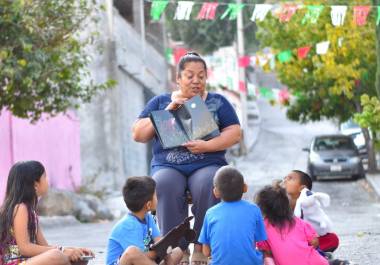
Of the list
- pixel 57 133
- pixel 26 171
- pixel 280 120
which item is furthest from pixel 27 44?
pixel 280 120

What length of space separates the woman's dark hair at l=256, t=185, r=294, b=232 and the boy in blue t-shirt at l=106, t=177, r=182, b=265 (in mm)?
815

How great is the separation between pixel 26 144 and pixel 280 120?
3514 cm

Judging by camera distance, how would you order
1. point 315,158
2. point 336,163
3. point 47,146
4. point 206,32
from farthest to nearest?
point 206,32, point 315,158, point 336,163, point 47,146

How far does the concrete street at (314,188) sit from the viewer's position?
13143mm

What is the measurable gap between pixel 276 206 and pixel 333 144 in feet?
83.4

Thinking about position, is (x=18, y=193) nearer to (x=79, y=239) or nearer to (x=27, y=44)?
(x=79, y=239)

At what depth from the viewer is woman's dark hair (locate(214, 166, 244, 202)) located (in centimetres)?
777

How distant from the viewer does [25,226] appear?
7.89 meters

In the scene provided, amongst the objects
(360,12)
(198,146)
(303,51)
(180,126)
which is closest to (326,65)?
(303,51)

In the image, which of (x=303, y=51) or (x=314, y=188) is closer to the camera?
(x=314, y=188)

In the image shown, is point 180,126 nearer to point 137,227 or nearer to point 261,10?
point 137,227

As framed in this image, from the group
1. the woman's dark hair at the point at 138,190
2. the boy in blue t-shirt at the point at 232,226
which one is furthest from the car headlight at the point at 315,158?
the woman's dark hair at the point at 138,190

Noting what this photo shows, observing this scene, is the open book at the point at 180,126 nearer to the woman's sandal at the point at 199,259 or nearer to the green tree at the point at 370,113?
the woman's sandal at the point at 199,259

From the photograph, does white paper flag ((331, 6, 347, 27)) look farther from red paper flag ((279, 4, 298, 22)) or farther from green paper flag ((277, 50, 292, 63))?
green paper flag ((277, 50, 292, 63))
